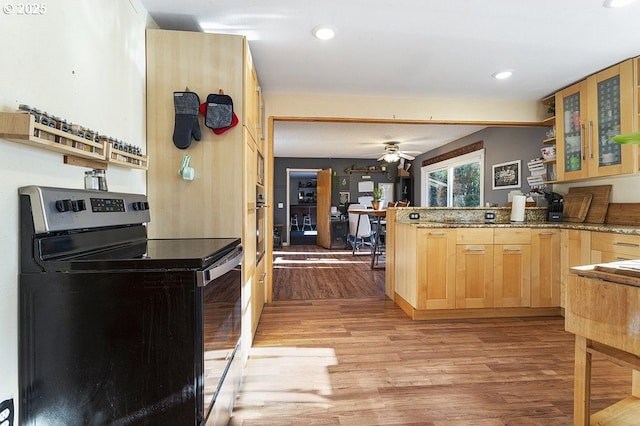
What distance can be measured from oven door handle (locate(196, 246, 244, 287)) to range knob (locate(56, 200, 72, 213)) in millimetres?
513

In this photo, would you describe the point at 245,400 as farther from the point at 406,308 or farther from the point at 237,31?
the point at 237,31

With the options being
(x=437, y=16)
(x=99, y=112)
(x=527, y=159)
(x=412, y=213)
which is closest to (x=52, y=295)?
(x=99, y=112)

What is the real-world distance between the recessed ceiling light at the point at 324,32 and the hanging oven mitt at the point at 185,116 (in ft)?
3.19

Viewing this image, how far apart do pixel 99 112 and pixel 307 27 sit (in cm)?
142

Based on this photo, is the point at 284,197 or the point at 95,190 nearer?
the point at 95,190

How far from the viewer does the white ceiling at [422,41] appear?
1980mm

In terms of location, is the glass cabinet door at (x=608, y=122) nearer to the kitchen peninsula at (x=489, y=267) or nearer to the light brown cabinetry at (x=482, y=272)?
the kitchen peninsula at (x=489, y=267)

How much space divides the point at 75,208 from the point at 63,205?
5cm

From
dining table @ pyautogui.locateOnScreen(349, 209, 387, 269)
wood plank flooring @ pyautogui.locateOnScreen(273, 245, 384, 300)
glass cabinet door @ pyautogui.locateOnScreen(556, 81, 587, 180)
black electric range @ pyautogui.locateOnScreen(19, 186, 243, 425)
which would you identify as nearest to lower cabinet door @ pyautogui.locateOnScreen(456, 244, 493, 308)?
wood plank flooring @ pyautogui.locateOnScreen(273, 245, 384, 300)

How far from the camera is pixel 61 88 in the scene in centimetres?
121

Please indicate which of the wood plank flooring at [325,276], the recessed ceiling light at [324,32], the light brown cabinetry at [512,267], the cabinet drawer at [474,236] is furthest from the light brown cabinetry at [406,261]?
the recessed ceiling light at [324,32]

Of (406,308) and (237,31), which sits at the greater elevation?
(237,31)

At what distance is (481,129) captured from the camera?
5172 millimetres

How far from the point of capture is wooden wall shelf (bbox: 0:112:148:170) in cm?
92
